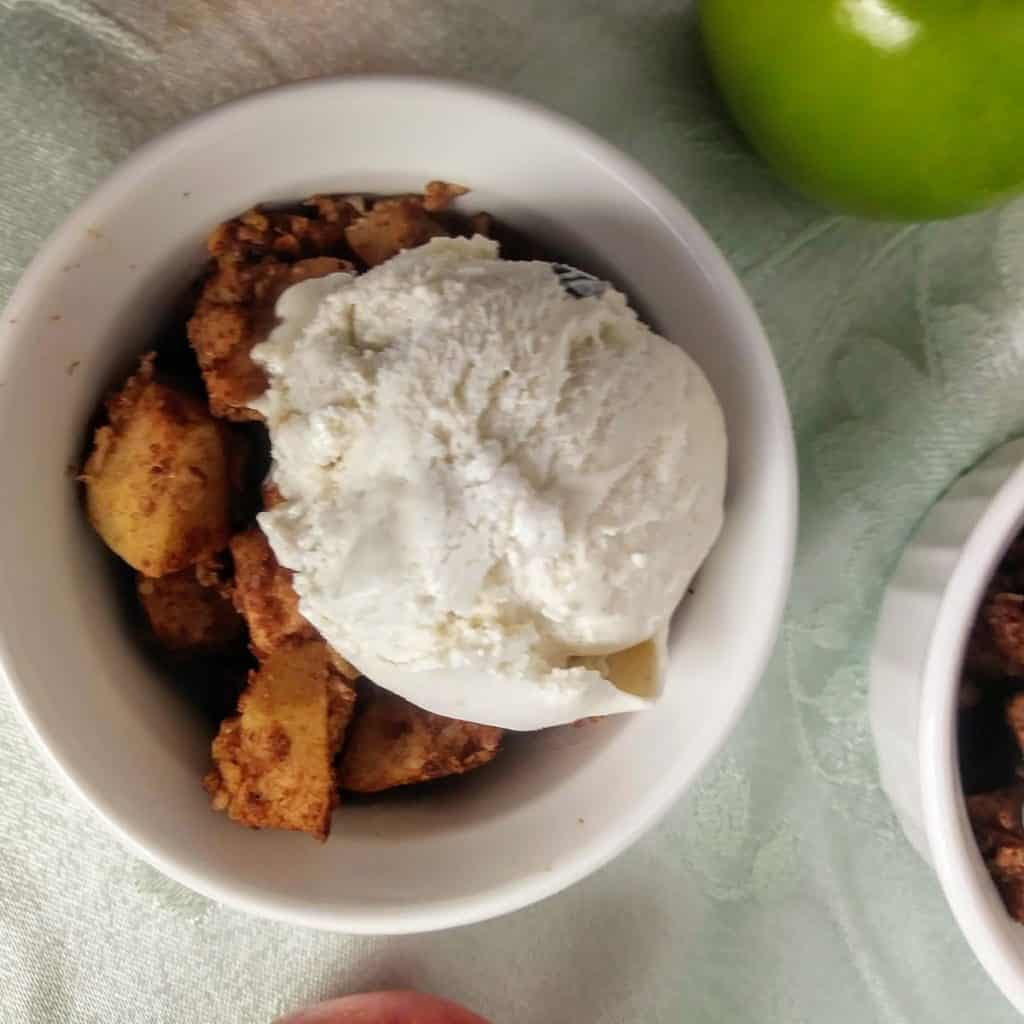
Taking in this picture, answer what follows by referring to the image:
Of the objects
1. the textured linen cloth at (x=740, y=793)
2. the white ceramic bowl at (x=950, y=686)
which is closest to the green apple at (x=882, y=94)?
the textured linen cloth at (x=740, y=793)

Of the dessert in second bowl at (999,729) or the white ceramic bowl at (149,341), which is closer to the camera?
the white ceramic bowl at (149,341)

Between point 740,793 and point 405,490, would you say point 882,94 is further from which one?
point 740,793

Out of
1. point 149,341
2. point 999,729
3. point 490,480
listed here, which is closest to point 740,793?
point 999,729

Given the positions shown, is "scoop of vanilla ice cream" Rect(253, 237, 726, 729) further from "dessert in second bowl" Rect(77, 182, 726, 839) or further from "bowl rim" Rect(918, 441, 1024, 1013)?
"bowl rim" Rect(918, 441, 1024, 1013)

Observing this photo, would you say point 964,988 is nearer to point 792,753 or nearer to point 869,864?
point 869,864

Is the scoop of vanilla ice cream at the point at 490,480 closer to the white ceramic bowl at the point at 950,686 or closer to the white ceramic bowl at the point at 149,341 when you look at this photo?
the white ceramic bowl at the point at 149,341

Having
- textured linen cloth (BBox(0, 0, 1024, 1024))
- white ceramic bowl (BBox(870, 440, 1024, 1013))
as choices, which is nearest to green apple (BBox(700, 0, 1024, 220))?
textured linen cloth (BBox(0, 0, 1024, 1024))

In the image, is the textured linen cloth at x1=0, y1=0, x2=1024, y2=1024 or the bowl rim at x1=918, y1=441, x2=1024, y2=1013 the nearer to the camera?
the bowl rim at x1=918, y1=441, x2=1024, y2=1013

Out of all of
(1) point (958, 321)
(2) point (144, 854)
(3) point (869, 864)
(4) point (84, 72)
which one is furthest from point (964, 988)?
(4) point (84, 72)
